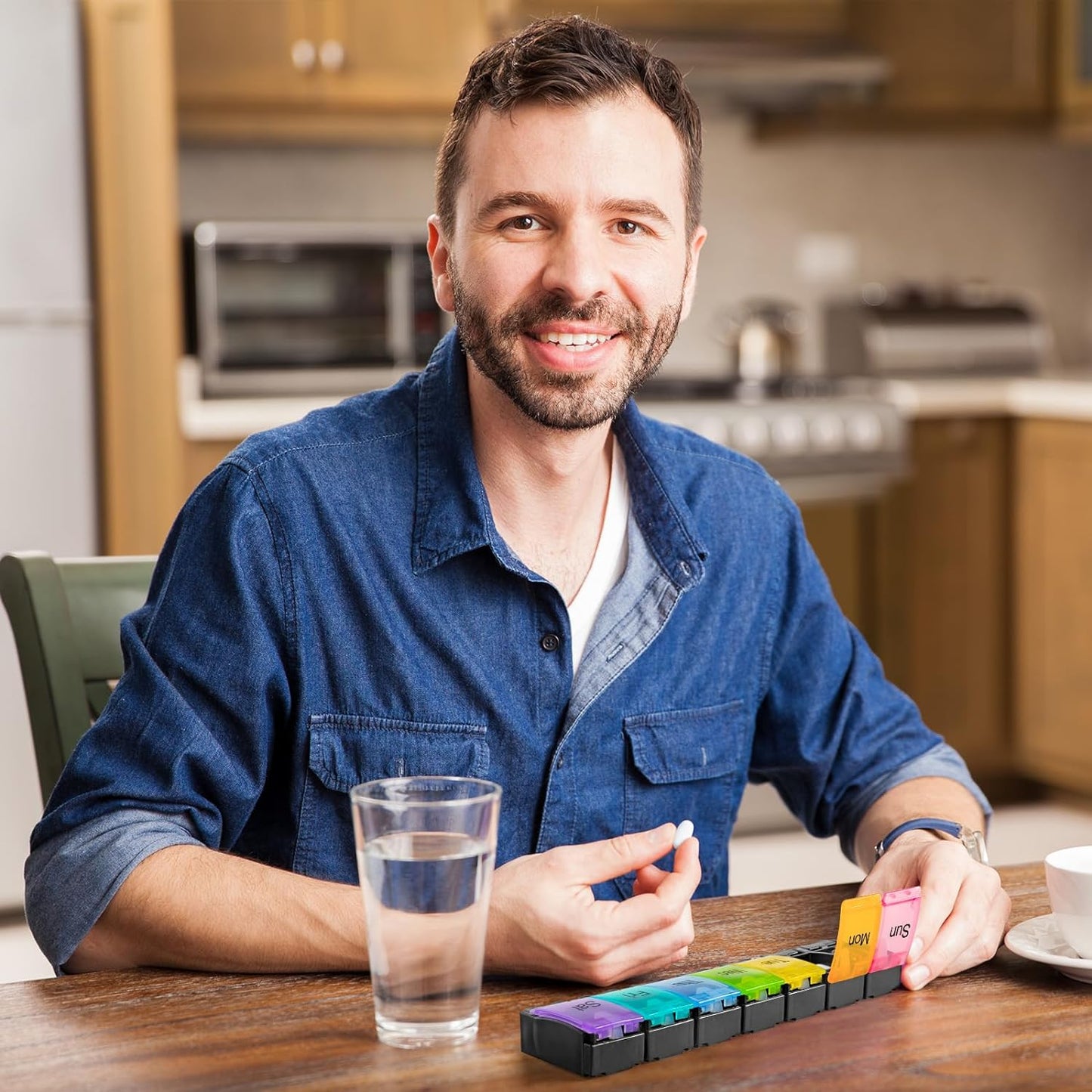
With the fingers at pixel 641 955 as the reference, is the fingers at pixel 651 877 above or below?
above

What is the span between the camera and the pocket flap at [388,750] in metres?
1.25

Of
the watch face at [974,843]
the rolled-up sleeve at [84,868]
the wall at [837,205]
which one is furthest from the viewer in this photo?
the wall at [837,205]

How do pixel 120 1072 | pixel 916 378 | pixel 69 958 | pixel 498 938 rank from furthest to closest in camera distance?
1. pixel 916 378
2. pixel 69 958
3. pixel 498 938
4. pixel 120 1072

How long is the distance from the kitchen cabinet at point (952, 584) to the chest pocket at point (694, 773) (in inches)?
96.9

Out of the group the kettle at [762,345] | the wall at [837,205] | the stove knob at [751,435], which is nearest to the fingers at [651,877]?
the stove knob at [751,435]

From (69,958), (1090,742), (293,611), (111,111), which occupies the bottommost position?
(1090,742)

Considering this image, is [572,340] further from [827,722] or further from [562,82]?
[827,722]

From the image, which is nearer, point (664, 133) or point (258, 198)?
point (664, 133)

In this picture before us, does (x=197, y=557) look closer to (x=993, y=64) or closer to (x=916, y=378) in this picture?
(x=916, y=378)

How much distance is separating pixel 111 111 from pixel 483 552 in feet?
7.02

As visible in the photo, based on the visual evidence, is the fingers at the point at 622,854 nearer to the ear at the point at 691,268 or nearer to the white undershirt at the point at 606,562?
the white undershirt at the point at 606,562

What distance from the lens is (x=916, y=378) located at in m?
4.11

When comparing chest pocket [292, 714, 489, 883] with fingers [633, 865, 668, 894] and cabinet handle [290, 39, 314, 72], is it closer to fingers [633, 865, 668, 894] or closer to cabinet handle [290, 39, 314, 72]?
fingers [633, 865, 668, 894]

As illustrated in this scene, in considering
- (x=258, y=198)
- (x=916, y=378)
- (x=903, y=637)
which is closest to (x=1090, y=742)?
(x=903, y=637)
